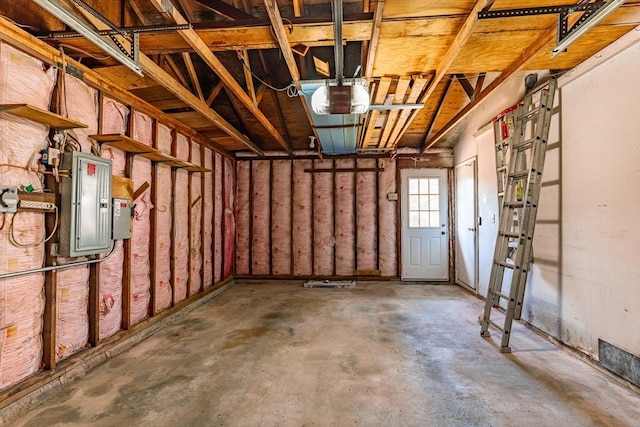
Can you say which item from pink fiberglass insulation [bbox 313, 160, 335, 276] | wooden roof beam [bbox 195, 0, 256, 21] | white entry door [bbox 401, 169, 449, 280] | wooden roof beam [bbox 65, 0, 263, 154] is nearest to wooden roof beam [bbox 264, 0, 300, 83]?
wooden roof beam [bbox 195, 0, 256, 21]

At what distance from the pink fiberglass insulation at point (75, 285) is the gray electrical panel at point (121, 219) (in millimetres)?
378

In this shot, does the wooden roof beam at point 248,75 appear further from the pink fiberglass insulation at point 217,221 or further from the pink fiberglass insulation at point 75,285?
the pink fiberglass insulation at point 217,221

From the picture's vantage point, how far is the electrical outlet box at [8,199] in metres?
1.86

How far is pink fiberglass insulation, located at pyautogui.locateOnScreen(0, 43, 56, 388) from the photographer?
193cm

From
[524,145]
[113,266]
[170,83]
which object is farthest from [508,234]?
[113,266]

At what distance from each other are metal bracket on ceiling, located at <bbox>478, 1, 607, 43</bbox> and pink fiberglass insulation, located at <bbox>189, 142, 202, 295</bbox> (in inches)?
153

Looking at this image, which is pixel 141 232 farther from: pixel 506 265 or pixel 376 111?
pixel 506 265

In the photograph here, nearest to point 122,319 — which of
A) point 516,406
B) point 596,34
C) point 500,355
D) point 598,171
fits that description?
point 516,406

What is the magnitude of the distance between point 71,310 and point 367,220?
4.67 m

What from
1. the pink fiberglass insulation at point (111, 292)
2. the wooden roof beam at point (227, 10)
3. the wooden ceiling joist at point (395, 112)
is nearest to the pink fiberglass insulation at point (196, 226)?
the pink fiberglass insulation at point (111, 292)

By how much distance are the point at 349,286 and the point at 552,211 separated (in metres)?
3.33

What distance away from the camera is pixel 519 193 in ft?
10.7

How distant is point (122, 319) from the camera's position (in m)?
2.99

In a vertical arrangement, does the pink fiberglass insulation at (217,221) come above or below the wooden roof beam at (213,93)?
below
